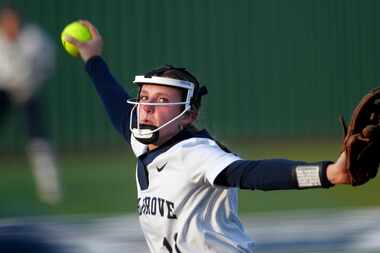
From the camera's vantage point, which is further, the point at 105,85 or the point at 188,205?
the point at 105,85

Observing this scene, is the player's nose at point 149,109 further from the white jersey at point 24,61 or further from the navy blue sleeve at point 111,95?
the white jersey at point 24,61

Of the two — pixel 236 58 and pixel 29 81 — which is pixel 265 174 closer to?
pixel 29 81

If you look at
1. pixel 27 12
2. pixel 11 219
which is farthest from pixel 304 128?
pixel 11 219

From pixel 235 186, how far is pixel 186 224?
0.42 m

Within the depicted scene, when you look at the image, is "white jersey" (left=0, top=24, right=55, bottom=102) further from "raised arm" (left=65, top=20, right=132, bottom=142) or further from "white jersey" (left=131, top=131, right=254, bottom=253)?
"white jersey" (left=131, top=131, right=254, bottom=253)

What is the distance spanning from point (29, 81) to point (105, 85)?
700 centimetres

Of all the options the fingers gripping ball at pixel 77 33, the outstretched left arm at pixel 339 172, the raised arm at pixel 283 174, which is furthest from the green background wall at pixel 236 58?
the outstretched left arm at pixel 339 172

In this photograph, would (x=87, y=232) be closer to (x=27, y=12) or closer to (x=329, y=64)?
(x=27, y=12)

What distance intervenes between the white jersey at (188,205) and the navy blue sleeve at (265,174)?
277 mm

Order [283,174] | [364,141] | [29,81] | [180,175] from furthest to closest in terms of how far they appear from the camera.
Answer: [29,81] < [180,175] < [283,174] < [364,141]

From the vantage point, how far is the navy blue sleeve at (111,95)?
5.22 m

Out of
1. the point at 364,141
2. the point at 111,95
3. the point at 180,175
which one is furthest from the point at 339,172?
the point at 111,95

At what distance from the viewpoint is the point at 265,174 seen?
12.6ft

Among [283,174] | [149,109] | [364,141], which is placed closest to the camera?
[364,141]
